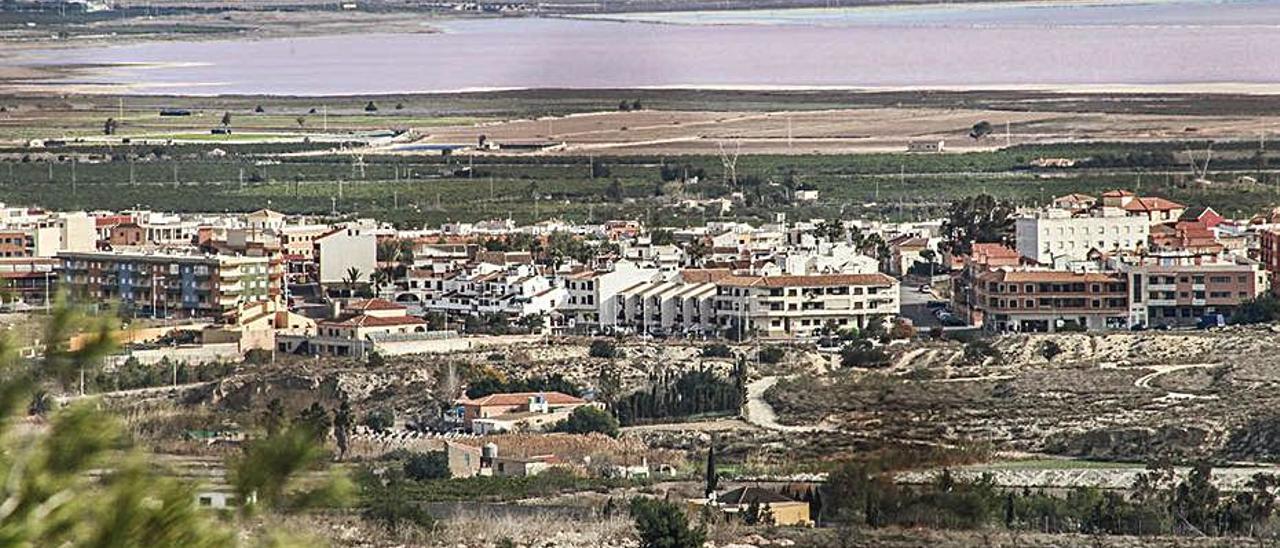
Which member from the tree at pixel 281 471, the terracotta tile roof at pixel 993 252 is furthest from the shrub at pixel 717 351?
the tree at pixel 281 471

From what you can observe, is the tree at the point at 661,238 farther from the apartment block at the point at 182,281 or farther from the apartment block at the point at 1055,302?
the apartment block at the point at 1055,302

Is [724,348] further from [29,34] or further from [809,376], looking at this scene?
[29,34]

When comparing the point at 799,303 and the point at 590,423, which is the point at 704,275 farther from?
the point at 590,423

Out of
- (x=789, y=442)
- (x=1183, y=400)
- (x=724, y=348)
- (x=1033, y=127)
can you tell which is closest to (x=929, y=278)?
(x=724, y=348)

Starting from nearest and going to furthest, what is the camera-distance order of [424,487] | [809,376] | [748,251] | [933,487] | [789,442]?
[933,487], [424,487], [789,442], [809,376], [748,251]

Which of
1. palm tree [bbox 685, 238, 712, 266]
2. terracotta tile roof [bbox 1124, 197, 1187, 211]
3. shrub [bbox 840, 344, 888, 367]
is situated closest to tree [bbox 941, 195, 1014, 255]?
terracotta tile roof [bbox 1124, 197, 1187, 211]

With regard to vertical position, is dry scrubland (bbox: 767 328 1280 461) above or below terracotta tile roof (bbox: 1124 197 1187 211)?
below

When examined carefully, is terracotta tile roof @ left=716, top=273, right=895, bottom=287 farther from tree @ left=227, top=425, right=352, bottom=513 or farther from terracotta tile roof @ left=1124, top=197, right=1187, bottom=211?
tree @ left=227, top=425, right=352, bottom=513
